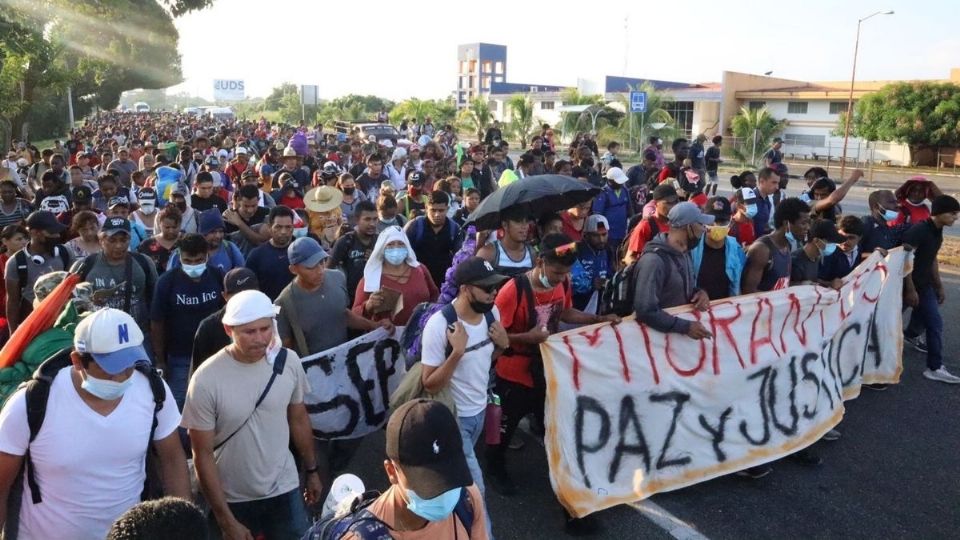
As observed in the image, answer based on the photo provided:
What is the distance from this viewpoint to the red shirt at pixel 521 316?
170 inches

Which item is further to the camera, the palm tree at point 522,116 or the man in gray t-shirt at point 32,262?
the palm tree at point 522,116

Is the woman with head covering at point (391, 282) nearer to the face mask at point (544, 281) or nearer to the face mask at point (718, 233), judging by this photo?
the face mask at point (544, 281)

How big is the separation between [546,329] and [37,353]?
271 centimetres

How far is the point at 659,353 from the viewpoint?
15.5 feet

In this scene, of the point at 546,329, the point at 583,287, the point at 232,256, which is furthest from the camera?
the point at 583,287

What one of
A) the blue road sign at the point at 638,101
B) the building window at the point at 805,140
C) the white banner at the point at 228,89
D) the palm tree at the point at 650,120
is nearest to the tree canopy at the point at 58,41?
the blue road sign at the point at 638,101

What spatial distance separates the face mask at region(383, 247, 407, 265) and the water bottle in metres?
1.13

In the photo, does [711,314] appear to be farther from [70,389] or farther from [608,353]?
[70,389]

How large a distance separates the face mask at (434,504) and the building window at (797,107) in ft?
152

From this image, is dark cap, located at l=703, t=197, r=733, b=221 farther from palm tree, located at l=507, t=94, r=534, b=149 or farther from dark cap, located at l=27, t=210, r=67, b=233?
palm tree, located at l=507, t=94, r=534, b=149

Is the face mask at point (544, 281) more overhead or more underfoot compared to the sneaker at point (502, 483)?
more overhead

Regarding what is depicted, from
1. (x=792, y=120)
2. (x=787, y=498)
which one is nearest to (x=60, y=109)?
(x=792, y=120)

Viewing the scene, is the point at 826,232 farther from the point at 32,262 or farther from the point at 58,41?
the point at 58,41

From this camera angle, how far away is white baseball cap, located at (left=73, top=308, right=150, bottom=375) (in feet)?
8.41
